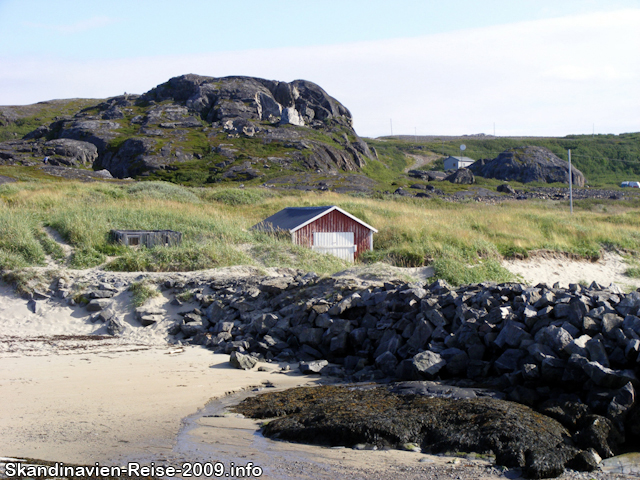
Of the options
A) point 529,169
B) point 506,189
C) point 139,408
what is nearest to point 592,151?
point 529,169

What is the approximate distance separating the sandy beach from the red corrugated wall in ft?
32.2

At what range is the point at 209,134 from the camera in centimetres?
8319

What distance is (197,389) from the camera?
7941mm

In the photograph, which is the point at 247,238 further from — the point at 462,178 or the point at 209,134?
the point at 209,134

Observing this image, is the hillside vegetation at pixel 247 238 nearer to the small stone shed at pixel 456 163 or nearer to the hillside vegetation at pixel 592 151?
the small stone shed at pixel 456 163

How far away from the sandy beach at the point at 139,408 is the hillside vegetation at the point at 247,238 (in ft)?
14.0

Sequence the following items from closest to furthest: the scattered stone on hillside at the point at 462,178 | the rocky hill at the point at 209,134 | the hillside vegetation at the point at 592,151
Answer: the rocky hill at the point at 209,134
the scattered stone on hillside at the point at 462,178
the hillside vegetation at the point at 592,151

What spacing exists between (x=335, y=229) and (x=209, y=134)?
217ft

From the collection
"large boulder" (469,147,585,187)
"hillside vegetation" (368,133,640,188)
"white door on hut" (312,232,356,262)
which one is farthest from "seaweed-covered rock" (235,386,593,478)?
"hillside vegetation" (368,133,640,188)

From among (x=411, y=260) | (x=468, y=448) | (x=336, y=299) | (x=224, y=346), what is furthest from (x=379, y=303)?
(x=411, y=260)

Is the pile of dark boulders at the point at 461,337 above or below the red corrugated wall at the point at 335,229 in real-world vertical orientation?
below

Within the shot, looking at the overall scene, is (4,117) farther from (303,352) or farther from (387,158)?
(303,352)

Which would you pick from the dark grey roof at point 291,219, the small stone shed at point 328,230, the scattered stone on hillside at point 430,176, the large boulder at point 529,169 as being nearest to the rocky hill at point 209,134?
the scattered stone on hillside at point 430,176

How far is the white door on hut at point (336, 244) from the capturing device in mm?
21203
